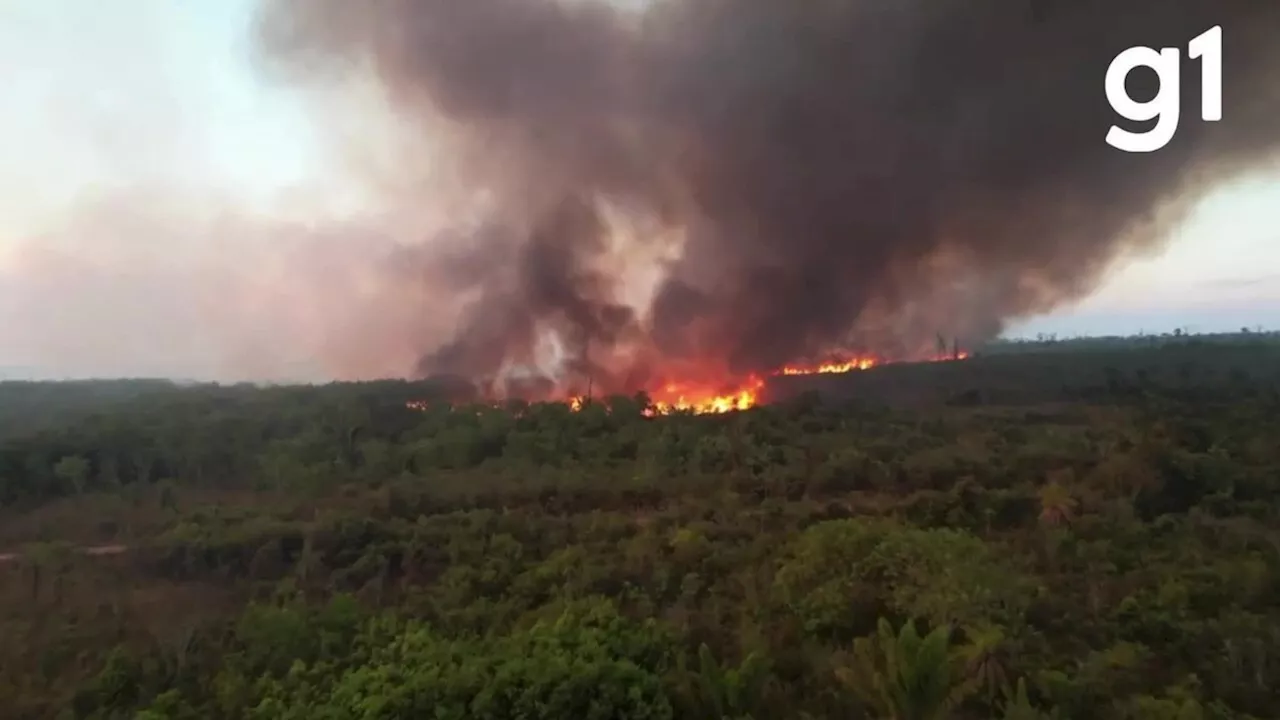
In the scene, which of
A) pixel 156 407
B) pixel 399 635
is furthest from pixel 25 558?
pixel 156 407

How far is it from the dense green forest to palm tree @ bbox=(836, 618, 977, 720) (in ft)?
0.14

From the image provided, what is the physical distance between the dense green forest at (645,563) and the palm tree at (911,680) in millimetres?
41

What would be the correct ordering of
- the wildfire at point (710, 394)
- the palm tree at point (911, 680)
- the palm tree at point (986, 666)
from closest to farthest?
1. the palm tree at point (911, 680)
2. the palm tree at point (986, 666)
3. the wildfire at point (710, 394)

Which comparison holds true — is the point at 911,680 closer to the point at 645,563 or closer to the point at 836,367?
the point at 645,563

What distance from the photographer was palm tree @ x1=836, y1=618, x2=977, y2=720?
11.0 meters

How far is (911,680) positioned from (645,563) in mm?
7648

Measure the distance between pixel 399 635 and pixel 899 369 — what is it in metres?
32.6

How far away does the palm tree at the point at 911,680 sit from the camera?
10969mm

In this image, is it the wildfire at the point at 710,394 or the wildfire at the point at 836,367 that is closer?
the wildfire at the point at 710,394

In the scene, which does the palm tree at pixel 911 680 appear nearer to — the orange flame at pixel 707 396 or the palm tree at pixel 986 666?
the palm tree at pixel 986 666

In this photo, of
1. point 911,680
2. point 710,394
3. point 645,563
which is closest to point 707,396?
point 710,394

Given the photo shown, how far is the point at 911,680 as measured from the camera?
1096 cm

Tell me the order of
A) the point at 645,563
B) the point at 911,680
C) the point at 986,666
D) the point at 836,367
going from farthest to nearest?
the point at 836,367, the point at 645,563, the point at 986,666, the point at 911,680

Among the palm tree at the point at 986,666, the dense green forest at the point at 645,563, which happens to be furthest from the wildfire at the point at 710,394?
the palm tree at the point at 986,666
